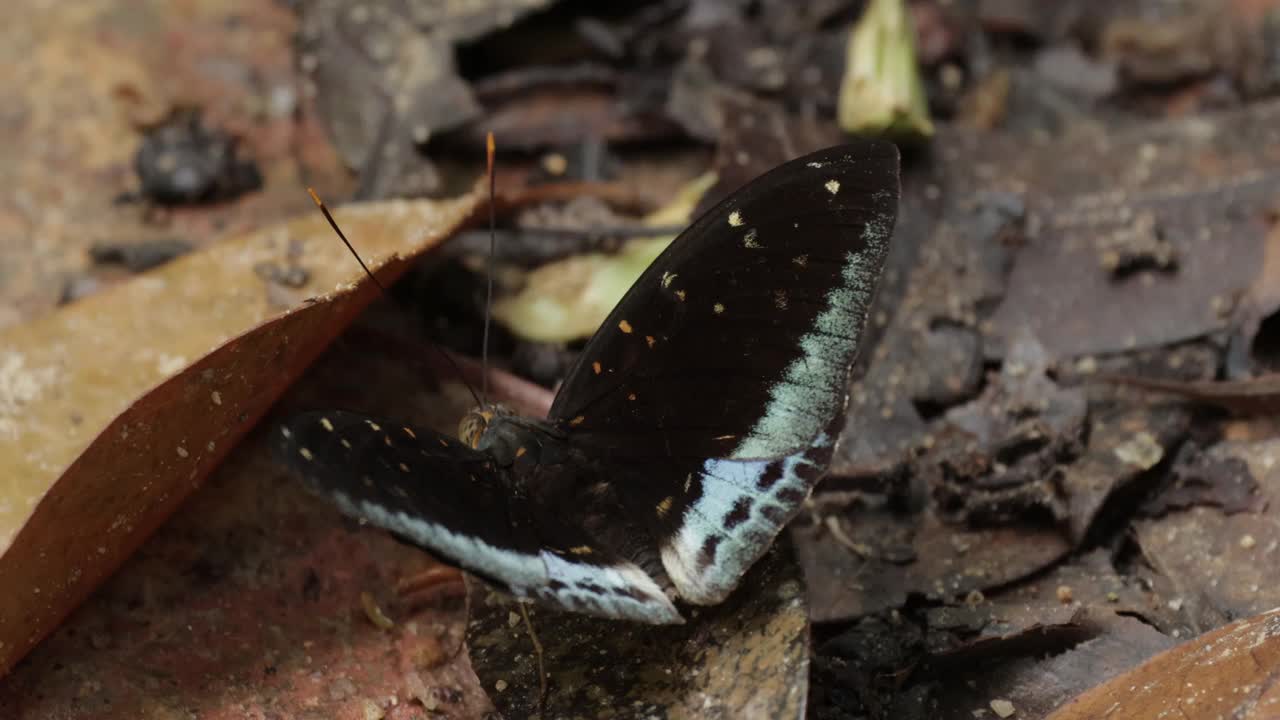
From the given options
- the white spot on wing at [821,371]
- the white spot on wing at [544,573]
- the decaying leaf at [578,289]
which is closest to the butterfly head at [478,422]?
the white spot on wing at [544,573]

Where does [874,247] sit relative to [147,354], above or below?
above

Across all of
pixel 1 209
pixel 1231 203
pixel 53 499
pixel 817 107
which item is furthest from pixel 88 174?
pixel 1231 203

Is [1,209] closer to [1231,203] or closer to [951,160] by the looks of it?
[951,160]

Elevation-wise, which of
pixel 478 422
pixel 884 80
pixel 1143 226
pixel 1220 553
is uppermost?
pixel 884 80

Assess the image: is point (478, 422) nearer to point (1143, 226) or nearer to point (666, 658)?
point (666, 658)

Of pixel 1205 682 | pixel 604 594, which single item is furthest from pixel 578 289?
pixel 1205 682

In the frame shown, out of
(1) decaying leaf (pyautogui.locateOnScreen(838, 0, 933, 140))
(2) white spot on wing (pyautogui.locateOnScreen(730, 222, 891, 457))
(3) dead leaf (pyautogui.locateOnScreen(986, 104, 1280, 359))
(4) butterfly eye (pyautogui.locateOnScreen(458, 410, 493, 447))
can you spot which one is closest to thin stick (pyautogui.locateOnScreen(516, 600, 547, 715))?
(4) butterfly eye (pyautogui.locateOnScreen(458, 410, 493, 447))

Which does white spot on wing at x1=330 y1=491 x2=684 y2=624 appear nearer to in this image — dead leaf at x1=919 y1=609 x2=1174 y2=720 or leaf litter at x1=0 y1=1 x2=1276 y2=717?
leaf litter at x1=0 y1=1 x2=1276 y2=717
